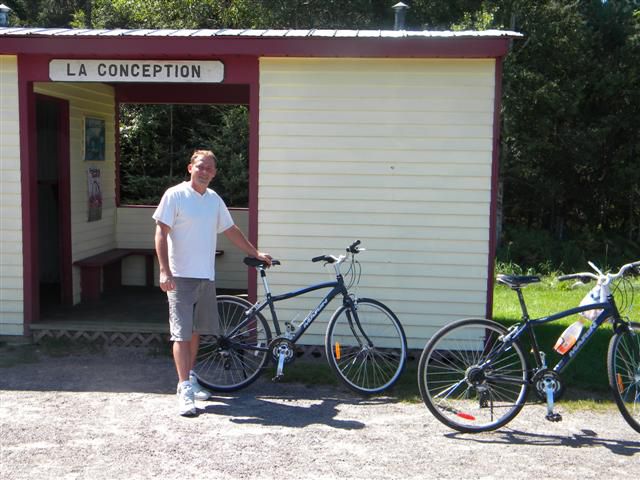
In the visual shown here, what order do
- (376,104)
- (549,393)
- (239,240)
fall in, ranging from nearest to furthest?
(549,393)
(239,240)
(376,104)

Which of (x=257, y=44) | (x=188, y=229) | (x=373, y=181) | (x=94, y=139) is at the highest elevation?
(x=257, y=44)

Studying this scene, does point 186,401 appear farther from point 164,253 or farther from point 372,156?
point 372,156

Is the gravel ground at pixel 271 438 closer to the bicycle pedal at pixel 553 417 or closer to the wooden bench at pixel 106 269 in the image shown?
the bicycle pedal at pixel 553 417

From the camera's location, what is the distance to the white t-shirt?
17.8ft

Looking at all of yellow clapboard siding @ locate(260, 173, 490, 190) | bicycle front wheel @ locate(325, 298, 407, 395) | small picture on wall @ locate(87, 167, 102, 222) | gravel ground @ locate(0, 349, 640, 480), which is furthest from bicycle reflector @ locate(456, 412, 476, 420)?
small picture on wall @ locate(87, 167, 102, 222)

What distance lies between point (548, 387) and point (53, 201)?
21.9 feet

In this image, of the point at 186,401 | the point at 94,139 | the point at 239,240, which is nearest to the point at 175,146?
the point at 94,139

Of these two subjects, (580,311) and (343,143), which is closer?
(580,311)

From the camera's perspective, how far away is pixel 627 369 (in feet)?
16.9

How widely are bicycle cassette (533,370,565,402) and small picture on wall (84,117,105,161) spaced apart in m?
6.31

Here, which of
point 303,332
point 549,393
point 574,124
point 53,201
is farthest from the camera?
point 574,124

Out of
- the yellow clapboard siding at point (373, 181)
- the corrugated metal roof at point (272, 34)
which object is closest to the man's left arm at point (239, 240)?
the yellow clapboard siding at point (373, 181)

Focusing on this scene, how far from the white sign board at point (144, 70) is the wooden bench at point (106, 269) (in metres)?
2.72

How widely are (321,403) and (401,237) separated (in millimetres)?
1833
